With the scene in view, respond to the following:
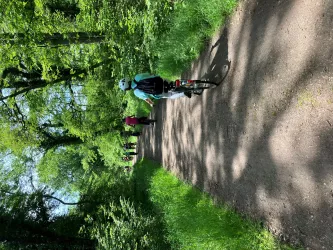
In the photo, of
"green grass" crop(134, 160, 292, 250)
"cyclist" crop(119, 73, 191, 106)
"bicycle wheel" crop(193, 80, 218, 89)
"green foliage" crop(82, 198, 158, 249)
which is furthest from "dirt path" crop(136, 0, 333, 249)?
"green foliage" crop(82, 198, 158, 249)

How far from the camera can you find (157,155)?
15.4m

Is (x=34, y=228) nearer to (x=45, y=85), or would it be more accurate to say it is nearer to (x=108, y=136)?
(x=45, y=85)

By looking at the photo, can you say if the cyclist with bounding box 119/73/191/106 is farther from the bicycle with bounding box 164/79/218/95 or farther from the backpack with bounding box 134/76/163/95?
the bicycle with bounding box 164/79/218/95

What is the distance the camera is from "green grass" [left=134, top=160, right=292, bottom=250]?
6.55m

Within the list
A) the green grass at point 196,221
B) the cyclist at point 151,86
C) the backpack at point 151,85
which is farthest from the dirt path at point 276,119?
the backpack at point 151,85

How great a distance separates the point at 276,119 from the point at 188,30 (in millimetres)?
4686

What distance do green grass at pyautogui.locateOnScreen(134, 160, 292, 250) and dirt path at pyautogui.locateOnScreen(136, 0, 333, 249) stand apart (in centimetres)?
33

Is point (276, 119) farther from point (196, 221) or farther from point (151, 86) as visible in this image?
point (151, 86)

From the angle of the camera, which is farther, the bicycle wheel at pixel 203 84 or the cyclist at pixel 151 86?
the cyclist at pixel 151 86

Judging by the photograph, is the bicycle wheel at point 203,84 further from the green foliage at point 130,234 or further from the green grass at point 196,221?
the green foliage at point 130,234

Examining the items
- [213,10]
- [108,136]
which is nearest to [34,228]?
[108,136]

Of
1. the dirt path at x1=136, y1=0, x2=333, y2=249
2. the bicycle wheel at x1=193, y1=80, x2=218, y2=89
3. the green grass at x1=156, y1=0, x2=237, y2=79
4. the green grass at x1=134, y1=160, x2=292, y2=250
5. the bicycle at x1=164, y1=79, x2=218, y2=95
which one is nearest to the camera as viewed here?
the dirt path at x1=136, y1=0, x2=333, y2=249

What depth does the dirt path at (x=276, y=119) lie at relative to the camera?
485cm

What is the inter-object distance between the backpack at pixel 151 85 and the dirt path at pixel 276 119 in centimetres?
142
